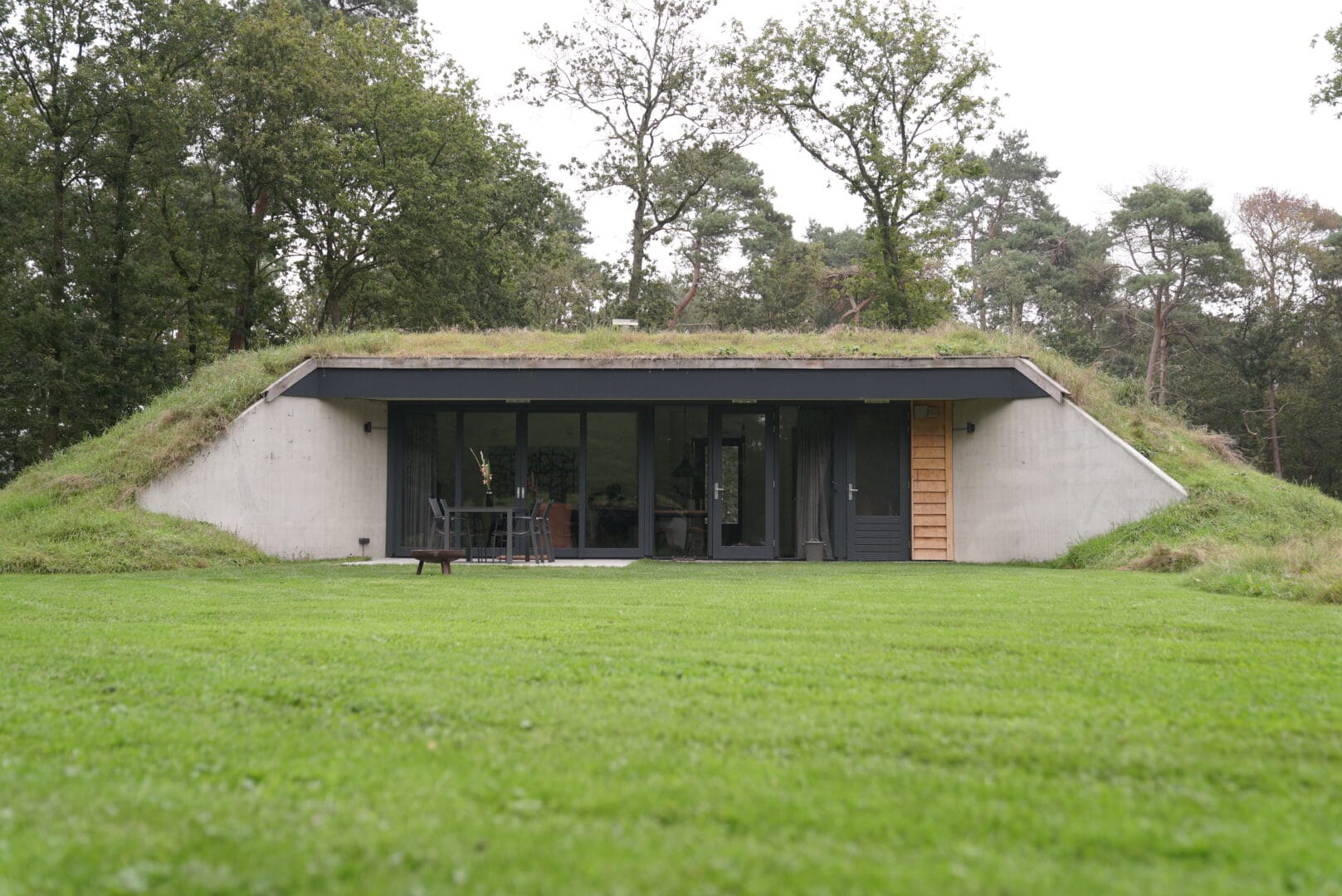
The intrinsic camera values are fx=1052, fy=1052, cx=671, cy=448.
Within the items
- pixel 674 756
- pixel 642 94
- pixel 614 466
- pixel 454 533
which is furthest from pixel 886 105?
pixel 674 756

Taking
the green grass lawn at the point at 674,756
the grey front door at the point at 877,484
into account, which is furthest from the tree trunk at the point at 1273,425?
the green grass lawn at the point at 674,756

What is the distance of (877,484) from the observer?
13.7 m

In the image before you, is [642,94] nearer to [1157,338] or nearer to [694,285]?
[694,285]

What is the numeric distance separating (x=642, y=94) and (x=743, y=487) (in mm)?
13411

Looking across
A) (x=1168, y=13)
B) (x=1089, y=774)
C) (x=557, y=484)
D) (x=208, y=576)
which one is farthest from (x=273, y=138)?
(x=1089, y=774)

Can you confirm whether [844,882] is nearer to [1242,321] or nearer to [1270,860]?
[1270,860]

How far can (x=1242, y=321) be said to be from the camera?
2698 centimetres

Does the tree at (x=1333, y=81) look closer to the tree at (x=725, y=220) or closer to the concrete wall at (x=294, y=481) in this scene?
the tree at (x=725, y=220)

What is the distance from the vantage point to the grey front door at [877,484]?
44.3 feet

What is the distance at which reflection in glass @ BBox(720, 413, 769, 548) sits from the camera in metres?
13.6

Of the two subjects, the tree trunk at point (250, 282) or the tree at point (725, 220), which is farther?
the tree at point (725, 220)

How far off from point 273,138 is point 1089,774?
19926 millimetres

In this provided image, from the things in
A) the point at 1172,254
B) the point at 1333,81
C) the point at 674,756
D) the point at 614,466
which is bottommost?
the point at 674,756

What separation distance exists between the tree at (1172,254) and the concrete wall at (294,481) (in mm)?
21529
